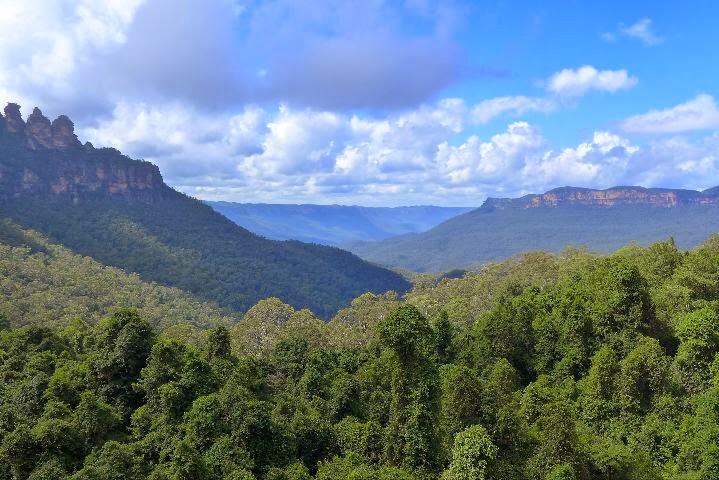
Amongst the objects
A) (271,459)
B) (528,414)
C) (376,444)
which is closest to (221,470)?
(271,459)

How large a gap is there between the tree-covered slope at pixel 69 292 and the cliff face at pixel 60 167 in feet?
106

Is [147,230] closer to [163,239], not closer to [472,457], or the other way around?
[163,239]

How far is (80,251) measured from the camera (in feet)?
357

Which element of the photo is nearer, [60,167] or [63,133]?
[60,167]

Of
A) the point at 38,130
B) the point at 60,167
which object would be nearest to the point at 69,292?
the point at 60,167

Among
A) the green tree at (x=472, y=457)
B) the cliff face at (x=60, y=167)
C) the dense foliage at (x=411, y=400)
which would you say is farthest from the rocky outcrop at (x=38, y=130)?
the green tree at (x=472, y=457)

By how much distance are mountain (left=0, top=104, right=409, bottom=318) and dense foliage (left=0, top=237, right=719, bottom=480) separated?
242 ft

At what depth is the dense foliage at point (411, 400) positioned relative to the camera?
20.7m

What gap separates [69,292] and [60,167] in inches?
3005

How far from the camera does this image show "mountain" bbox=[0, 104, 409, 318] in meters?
114

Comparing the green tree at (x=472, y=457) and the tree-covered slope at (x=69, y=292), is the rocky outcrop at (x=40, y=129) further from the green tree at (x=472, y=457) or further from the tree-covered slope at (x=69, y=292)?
the green tree at (x=472, y=457)

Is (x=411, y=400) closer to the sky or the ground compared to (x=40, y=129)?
closer to the ground

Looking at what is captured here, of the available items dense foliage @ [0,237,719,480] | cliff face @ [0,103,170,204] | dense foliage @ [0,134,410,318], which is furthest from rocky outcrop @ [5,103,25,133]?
dense foliage @ [0,237,719,480]

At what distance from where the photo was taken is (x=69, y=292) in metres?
76.7
